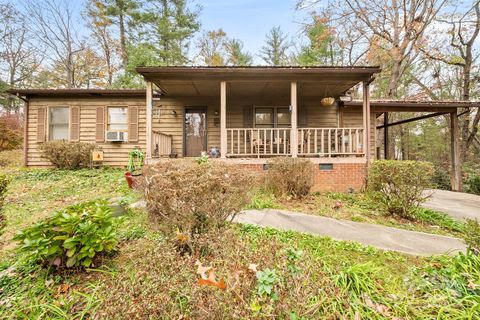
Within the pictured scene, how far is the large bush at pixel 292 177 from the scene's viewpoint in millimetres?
5129

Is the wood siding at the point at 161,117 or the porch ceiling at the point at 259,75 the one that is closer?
the porch ceiling at the point at 259,75

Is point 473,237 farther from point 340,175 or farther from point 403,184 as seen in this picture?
point 340,175

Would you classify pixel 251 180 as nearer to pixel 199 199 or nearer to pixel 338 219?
pixel 199 199

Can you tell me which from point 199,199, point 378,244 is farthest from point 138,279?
point 378,244

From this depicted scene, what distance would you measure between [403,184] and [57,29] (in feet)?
70.9

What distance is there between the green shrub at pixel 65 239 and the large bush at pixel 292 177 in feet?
12.4

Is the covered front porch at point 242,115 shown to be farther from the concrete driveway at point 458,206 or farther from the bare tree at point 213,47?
the bare tree at point 213,47

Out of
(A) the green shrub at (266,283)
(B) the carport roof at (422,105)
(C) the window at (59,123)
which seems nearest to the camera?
(A) the green shrub at (266,283)

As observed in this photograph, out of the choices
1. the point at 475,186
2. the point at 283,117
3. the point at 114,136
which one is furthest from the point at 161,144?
the point at 475,186

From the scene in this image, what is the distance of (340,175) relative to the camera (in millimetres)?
6414

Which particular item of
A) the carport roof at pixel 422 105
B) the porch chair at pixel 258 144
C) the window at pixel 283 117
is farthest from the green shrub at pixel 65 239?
the carport roof at pixel 422 105

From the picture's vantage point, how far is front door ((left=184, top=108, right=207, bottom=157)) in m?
9.30

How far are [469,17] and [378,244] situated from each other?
15.1m

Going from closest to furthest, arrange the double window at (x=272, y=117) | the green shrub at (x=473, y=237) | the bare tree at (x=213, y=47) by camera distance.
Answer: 1. the green shrub at (x=473, y=237)
2. the double window at (x=272, y=117)
3. the bare tree at (x=213, y=47)
